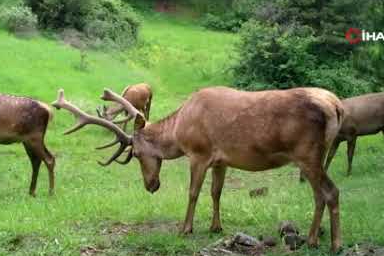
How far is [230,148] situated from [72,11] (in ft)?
74.8

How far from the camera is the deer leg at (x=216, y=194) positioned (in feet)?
27.0

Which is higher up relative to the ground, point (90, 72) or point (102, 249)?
point (102, 249)

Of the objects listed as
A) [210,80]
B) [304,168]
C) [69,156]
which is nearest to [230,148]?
[304,168]

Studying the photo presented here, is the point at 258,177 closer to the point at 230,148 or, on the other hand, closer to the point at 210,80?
the point at 230,148

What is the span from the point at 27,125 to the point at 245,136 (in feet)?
16.1

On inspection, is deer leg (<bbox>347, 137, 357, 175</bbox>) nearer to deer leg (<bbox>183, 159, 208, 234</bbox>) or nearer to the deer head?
the deer head

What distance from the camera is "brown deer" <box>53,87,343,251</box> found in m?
7.20

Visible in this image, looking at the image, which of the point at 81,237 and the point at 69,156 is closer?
the point at 81,237

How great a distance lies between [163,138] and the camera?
8.81m

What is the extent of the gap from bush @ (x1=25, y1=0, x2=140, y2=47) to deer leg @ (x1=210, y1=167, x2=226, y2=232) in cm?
2049

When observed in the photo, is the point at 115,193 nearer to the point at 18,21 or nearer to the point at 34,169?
the point at 34,169

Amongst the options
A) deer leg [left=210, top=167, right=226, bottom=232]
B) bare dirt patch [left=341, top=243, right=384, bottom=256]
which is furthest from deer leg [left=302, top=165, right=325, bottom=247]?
deer leg [left=210, top=167, right=226, bottom=232]

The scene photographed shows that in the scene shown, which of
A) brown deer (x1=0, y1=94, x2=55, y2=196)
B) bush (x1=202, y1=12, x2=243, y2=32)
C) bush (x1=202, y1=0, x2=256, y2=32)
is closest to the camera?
brown deer (x1=0, y1=94, x2=55, y2=196)

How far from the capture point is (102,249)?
746 centimetres
